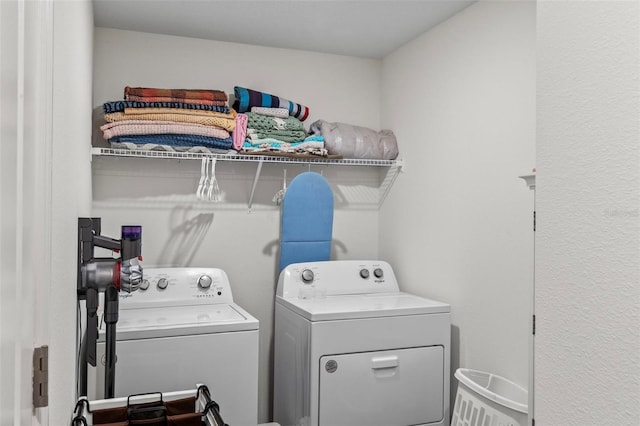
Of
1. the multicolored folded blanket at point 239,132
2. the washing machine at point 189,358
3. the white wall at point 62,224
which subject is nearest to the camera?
the white wall at point 62,224

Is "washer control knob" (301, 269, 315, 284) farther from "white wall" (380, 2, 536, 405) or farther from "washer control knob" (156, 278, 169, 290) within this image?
"washer control knob" (156, 278, 169, 290)

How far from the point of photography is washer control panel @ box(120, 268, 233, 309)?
2.56m

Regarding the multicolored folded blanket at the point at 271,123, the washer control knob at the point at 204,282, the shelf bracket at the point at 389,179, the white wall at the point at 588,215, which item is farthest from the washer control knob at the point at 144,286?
the white wall at the point at 588,215

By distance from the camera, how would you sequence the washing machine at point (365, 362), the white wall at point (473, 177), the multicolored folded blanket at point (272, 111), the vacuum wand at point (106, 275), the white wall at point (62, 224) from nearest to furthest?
the white wall at point (62, 224) → the vacuum wand at point (106, 275) → the white wall at point (473, 177) → the washing machine at point (365, 362) → the multicolored folded blanket at point (272, 111)

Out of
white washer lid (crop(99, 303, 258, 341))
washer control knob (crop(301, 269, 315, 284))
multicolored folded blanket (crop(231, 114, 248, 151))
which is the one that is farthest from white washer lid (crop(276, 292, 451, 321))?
multicolored folded blanket (crop(231, 114, 248, 151))

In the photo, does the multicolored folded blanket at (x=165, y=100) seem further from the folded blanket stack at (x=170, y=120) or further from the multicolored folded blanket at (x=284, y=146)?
the multicolored folded blanket at (x=284, y=146)

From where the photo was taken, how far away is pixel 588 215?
1.07m

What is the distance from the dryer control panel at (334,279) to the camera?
9.32 ft

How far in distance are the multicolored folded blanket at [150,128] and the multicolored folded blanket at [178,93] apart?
0.51ft

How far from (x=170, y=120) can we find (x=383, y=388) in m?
1.74

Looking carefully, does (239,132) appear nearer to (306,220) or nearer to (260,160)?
(260,160)

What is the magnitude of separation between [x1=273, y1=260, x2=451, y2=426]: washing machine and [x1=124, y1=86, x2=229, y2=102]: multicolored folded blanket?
1.18 metres

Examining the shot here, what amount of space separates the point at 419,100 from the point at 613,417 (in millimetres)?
2232

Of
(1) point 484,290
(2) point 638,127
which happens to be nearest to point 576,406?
(2) point 638,127
